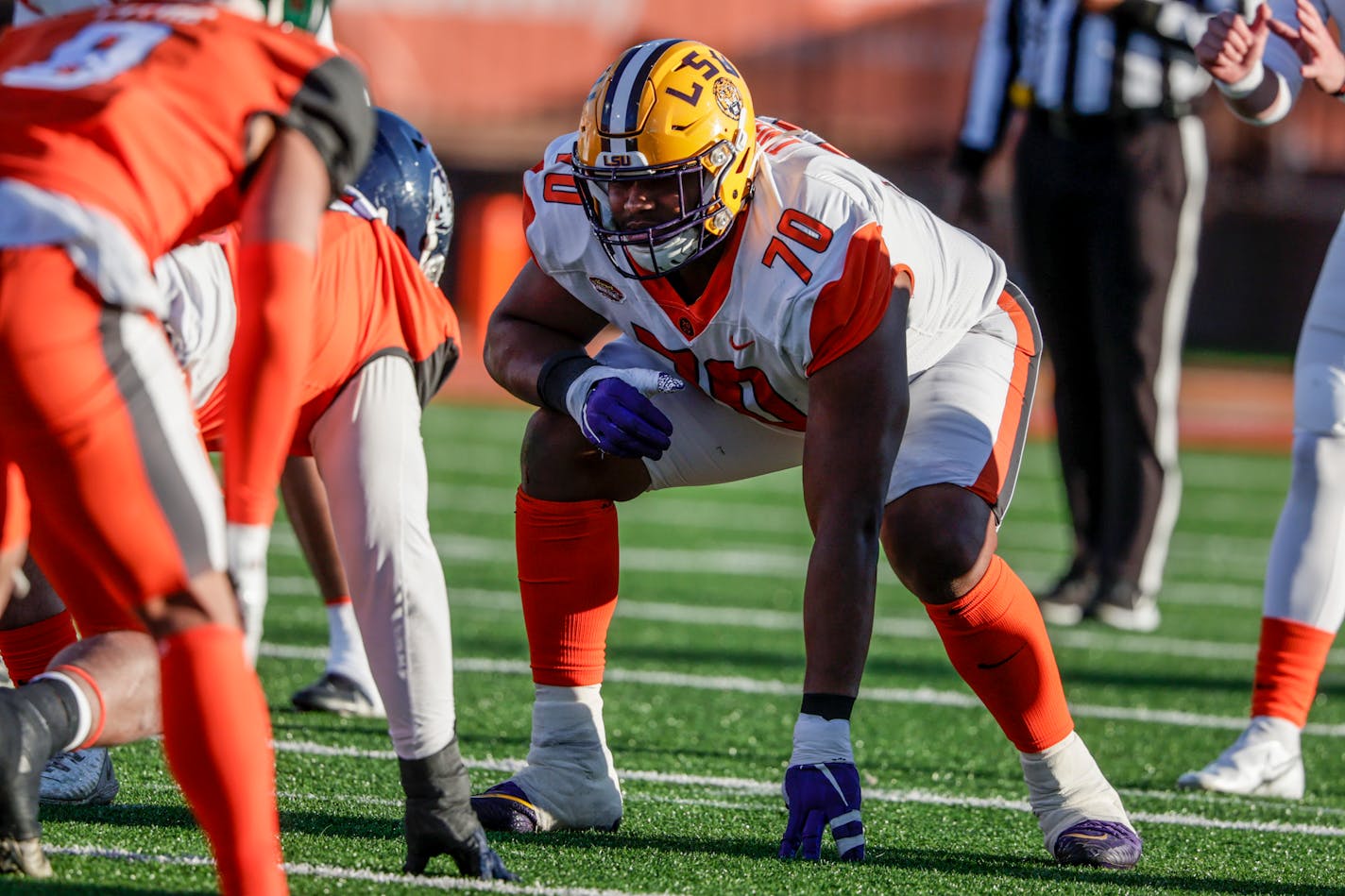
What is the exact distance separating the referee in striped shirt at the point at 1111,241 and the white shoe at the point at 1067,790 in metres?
2.73

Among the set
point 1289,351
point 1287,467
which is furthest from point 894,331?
point 1289,351

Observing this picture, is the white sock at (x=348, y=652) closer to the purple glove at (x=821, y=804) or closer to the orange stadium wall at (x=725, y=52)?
the purple glove at (x=821, y=804)

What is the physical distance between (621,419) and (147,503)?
1026 mm

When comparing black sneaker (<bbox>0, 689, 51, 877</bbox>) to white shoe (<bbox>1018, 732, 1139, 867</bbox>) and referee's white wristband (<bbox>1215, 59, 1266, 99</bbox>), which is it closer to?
A: white shoe (<bbox>1018, 732, 1139, 867</bbox>)

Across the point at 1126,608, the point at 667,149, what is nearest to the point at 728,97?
the point at 667,149

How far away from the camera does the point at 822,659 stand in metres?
2.68

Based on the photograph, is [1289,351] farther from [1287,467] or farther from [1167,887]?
[1167,887]

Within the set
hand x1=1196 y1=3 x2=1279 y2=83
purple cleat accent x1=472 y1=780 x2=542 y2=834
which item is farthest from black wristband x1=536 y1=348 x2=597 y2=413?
hand x1=1196 y1=3 x2=1279 y2=83

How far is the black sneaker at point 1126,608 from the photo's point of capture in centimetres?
562

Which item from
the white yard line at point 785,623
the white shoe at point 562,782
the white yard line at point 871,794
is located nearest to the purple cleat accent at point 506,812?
the white shoe at point 562,782

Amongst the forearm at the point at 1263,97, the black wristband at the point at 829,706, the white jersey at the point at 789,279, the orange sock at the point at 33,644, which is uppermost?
the forearm at the point at 1263,97

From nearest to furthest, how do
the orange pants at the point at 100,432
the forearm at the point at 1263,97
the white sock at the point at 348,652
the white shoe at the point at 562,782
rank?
the orange pants at the point at 100,432 → the white shoe at the point at 562,782 → the forearm at the point at 1263,97 → the white sock at the point at 348,652

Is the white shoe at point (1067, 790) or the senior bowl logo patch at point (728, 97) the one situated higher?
the senior bowl logo patch at point (728, 97)

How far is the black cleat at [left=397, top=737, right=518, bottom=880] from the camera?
238cm
